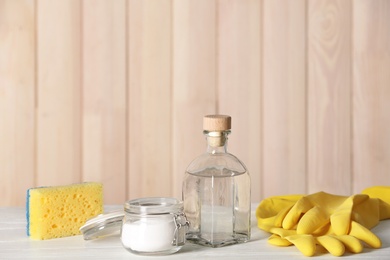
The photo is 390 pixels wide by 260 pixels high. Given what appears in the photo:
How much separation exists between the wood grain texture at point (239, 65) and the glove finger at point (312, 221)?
0.84m

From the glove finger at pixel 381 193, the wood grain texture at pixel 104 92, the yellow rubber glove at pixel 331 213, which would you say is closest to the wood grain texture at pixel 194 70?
the wood grain texture at pixel 104 92

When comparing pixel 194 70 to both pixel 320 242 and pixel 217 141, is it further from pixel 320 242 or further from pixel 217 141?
pixel 320 242

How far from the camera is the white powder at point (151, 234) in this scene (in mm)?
1239

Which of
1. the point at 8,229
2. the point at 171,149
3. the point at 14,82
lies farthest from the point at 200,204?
the point at 14,82

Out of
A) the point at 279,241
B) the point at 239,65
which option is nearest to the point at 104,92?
the point at 239,65

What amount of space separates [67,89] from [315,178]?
Result: 783mm

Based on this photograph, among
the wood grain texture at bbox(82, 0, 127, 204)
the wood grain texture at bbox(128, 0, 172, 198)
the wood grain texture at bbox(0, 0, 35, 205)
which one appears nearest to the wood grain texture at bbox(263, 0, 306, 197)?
the wood grain texture at bbox(128, 0, 172, 198)

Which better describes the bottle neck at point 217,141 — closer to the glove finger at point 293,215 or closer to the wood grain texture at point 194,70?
the glove finger at point 293,215

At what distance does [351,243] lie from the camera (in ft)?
4.19

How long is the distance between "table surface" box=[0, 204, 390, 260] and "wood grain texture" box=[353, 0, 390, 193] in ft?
2.83

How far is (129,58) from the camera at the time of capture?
2.20 m

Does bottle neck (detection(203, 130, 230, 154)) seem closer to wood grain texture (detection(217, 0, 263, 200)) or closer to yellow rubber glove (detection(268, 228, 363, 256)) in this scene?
yellow rubber glove (detection(268, 228, 363, 256))

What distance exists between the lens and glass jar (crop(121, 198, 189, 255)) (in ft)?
4.07

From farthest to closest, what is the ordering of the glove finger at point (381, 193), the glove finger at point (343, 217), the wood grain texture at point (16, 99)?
1. the wood grain texture at point (16, 99)
2. the glove finger at point (381, 193)
3. the glove finger at point (343, 217)
